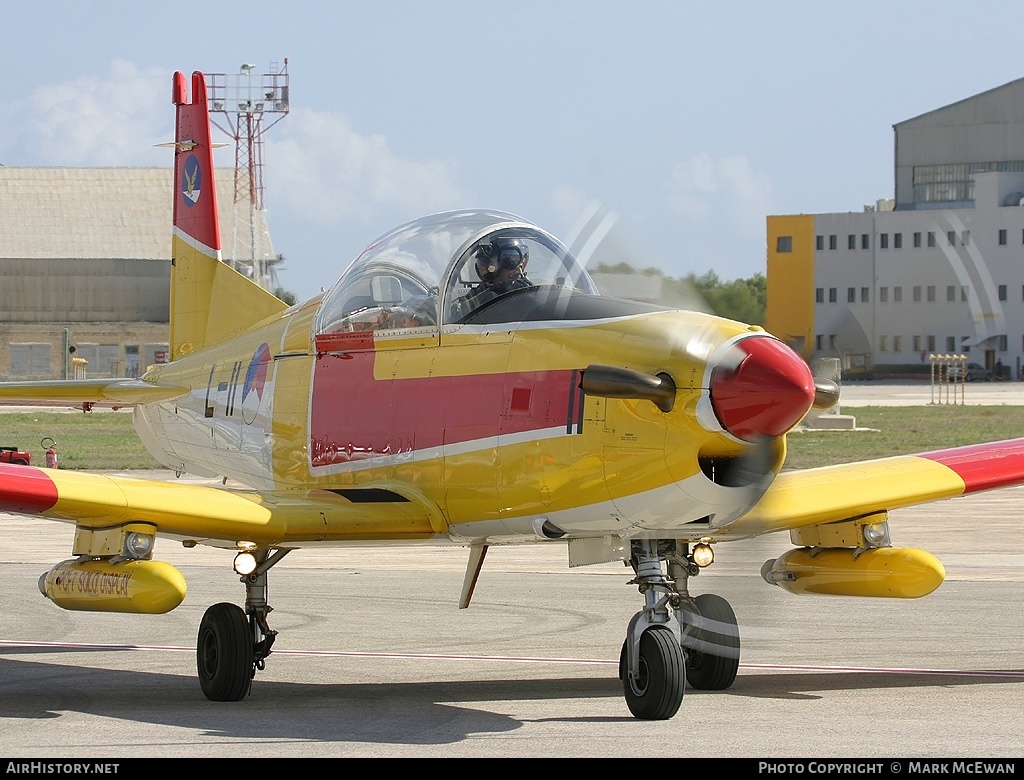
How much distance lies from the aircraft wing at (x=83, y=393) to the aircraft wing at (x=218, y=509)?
3889 millimetres

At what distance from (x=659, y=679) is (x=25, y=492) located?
A: 3788 millimetres

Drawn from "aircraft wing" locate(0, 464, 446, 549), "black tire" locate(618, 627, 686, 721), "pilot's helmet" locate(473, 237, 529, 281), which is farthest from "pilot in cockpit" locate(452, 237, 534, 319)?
"black tire" locate(618, 627, 686, 721)

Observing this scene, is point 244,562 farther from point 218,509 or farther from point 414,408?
point 414,408

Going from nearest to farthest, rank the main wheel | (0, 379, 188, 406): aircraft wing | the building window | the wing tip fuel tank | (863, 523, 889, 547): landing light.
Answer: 1. the main wheel
2. the wing tip fuel tank
3. (863, 523, 889, 547): landing light
4. (0, 379, 188, 406): aircraft wing
5. the building window

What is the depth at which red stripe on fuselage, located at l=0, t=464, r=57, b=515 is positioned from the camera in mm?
8328

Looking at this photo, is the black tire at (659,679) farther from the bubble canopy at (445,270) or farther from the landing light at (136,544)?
the landing light at (136,544)

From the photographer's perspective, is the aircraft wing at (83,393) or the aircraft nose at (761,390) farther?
the aircraft wing at (83,393)

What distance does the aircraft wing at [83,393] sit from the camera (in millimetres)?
12797

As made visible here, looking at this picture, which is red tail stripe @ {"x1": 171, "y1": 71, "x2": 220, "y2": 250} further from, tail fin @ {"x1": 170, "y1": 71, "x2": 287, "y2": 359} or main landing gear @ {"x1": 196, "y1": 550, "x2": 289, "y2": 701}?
main landing gear @ {"x1": 196, "y1": 550, "x2": 289, "y2": 701}

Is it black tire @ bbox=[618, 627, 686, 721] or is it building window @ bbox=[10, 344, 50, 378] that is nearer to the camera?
black tire @ bbox=[618, 627, 686, 721]

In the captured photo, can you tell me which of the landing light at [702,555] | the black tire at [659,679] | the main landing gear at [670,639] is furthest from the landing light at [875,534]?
the black tire at [659,679]

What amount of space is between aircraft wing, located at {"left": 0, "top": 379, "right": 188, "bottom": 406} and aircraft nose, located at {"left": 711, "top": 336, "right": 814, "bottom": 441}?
6760mm
